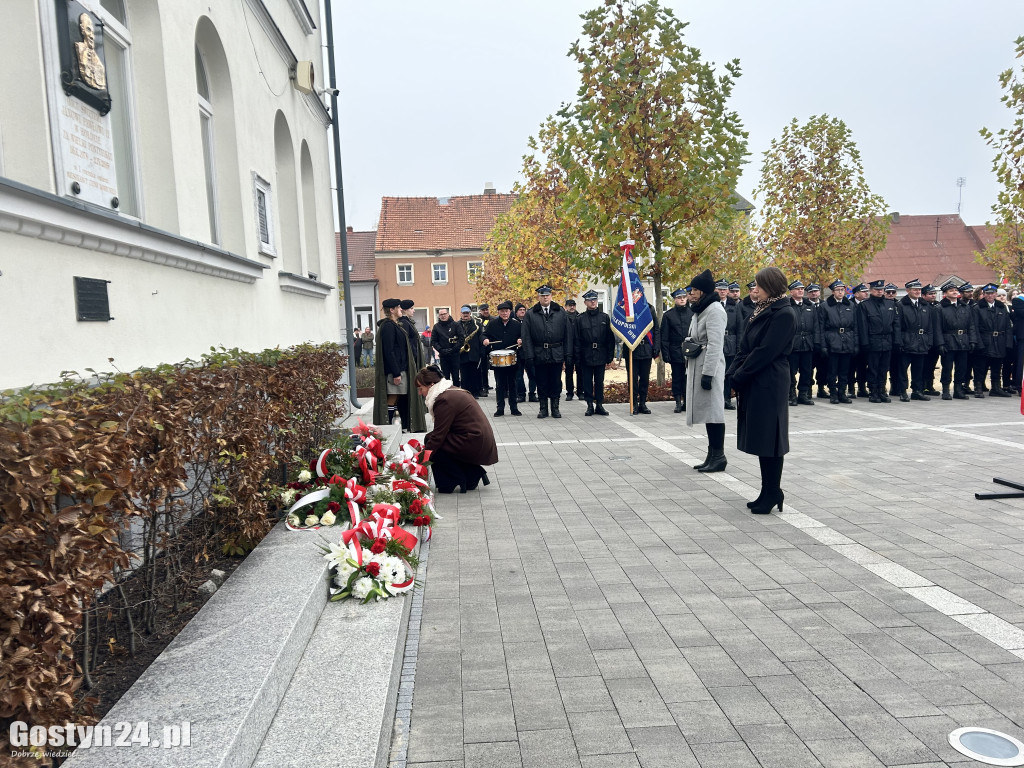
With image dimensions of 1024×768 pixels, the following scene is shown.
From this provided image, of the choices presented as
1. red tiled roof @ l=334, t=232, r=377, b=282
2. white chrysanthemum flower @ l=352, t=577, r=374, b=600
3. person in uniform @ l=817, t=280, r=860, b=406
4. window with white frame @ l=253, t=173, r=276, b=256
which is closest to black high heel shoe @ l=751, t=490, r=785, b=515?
white chrysanthemum flower @ l=352, t=577, r=374, b=600

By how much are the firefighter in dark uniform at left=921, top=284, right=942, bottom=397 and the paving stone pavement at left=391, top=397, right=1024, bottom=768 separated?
25.8ft

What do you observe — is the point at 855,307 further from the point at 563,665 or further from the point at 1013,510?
the point at 563,665

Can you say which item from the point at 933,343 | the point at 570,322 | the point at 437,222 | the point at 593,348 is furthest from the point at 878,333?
the point at 437,222

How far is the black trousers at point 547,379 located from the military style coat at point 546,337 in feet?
0.33

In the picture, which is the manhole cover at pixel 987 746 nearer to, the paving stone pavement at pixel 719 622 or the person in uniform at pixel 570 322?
the paving stone pavement at pixel 719 622

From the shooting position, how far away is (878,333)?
597 inches

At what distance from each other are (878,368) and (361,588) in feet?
45.1

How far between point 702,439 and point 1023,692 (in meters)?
7.62

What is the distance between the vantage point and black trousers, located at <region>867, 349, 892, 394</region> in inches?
604

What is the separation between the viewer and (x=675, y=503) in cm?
729

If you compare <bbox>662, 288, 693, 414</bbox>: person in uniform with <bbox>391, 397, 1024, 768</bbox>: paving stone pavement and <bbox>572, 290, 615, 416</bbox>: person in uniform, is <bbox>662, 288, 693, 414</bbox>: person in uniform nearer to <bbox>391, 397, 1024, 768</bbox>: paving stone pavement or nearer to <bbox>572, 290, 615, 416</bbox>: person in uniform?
<bbox>572, 290, 615, 416</bbox>: person in uniform

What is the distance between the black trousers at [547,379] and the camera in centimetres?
1473

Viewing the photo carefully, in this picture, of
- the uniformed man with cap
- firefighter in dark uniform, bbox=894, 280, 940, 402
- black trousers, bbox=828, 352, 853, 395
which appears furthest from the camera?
the uniformed man with cap

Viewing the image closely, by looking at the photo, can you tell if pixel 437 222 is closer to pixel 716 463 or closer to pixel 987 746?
pixel 716 463
